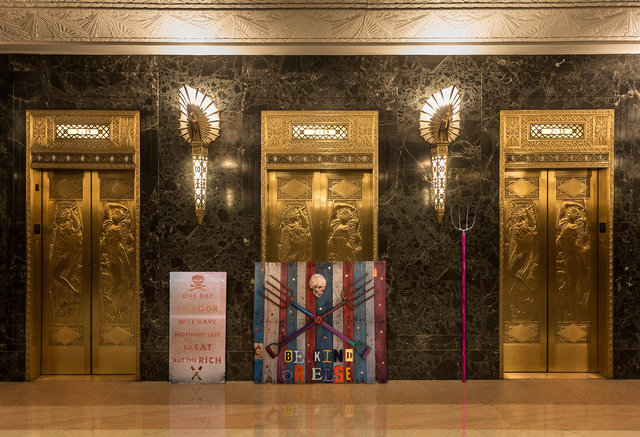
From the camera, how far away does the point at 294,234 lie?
471 cm

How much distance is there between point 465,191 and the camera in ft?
15.1

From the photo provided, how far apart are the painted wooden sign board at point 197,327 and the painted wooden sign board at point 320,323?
0.39 m

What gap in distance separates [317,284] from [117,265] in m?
2.20

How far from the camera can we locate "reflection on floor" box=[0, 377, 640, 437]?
348 cm

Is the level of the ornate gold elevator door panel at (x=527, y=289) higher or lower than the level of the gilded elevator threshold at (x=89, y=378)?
higher

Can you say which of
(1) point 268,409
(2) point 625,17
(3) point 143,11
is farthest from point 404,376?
(3) point 143,11

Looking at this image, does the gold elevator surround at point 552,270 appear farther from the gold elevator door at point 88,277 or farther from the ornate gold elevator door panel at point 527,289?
the gold elevator door at point 88,277

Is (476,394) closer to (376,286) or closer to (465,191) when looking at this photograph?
(376,286)

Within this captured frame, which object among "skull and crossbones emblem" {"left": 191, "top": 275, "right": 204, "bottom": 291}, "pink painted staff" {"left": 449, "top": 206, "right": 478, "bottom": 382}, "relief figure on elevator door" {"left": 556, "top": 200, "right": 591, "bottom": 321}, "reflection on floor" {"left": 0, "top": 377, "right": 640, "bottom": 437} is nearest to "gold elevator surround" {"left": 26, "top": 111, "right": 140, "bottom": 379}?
"reflection on floor" {"left": 0, "top": 377, "right": 640, "bottom": 437}

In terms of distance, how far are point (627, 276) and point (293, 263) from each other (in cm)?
351

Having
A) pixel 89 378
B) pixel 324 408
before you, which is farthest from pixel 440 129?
pixel 89 378

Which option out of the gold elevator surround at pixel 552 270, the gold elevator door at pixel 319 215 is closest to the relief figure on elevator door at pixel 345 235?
the gold elevator door at pixel 319 215

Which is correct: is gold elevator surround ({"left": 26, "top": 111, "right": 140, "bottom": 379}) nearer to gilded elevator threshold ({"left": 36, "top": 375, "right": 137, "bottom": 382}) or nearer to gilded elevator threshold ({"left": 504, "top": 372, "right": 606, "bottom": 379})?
gilded elevator threshold ({"left": 36, "top": 375, "right": 137, "bottom": 382})

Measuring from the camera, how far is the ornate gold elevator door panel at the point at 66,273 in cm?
473
